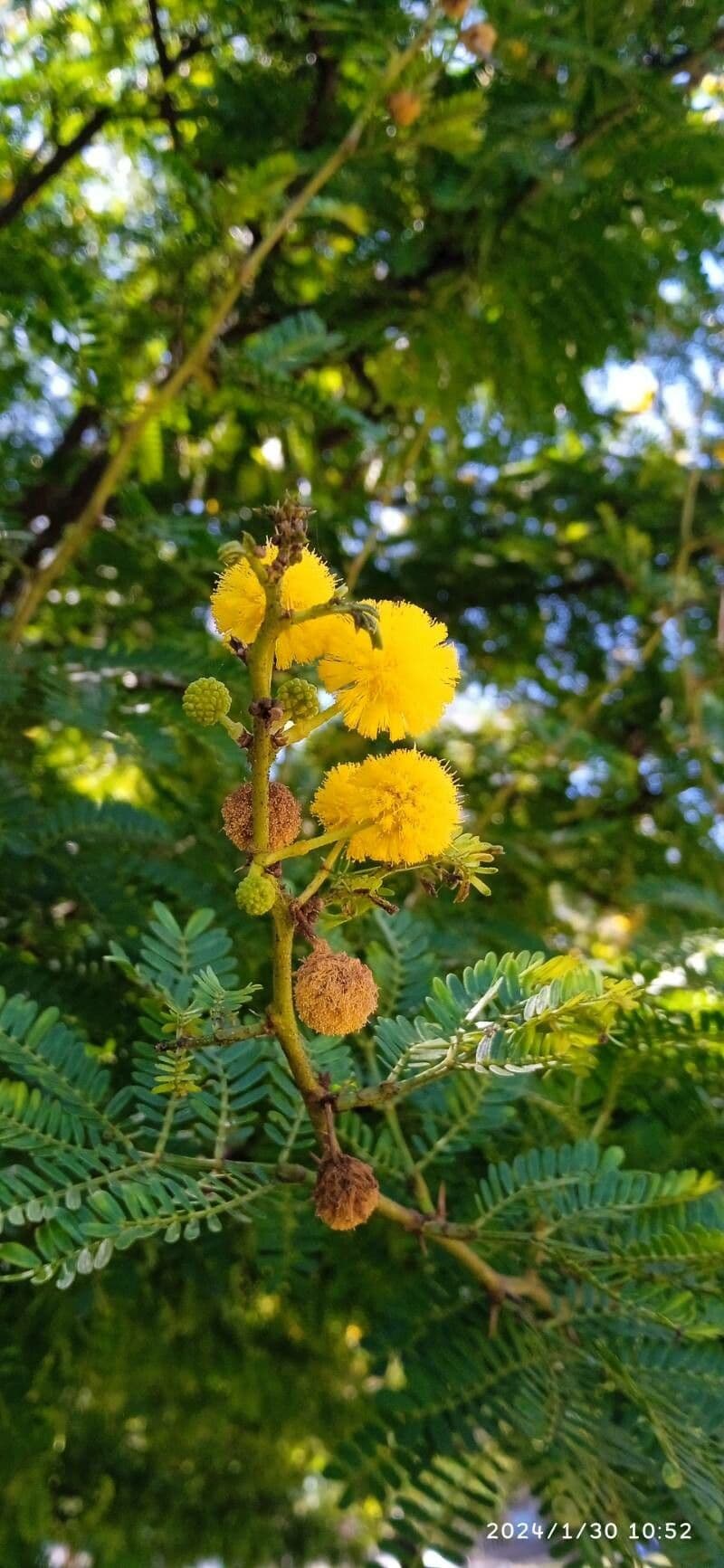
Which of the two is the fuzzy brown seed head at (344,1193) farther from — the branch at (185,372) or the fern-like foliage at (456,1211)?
the branch at (185,372)

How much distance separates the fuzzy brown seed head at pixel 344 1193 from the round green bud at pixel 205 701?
0.89ft

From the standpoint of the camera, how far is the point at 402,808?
0.53 metres

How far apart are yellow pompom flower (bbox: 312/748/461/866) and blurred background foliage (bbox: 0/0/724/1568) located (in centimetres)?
45

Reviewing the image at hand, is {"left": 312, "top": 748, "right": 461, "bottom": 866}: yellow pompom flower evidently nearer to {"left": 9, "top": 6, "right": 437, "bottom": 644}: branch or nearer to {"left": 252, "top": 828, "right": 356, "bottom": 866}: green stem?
{"left": 252, "top": 828, "right": 356, "bottom": 866}: green stem

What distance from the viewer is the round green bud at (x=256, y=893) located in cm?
50

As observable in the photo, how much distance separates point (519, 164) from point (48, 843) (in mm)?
1033

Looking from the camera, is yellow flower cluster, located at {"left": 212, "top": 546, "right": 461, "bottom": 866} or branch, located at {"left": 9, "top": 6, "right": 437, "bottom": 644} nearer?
yellow flower cluster, located at {"left": 212, "top": 546, "right": 461, "bottom": 866}

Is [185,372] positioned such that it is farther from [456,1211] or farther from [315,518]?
[456,1211]

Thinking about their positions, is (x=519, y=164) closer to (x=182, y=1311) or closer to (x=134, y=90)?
(x=134, y=90)

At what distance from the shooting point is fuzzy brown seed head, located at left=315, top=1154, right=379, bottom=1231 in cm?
61

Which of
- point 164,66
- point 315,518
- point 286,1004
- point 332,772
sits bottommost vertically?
point 286,1004

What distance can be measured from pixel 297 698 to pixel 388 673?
47 millimetres

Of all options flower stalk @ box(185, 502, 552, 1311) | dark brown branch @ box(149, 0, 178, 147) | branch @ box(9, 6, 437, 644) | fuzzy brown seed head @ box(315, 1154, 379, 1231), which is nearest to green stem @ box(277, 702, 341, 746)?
flower stalk @ box(185, 502, 552, 1311)

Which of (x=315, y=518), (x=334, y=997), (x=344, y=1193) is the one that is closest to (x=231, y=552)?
(x=334, y=997)
